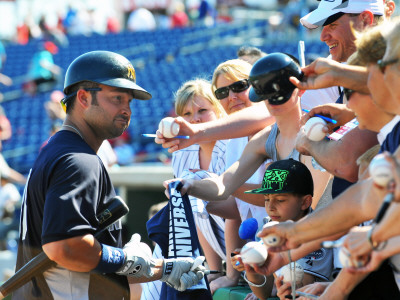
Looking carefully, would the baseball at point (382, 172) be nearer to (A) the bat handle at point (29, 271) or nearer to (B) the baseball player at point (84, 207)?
(B) the baseball player at point (84, 207)

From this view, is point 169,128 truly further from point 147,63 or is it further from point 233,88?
point 147,63

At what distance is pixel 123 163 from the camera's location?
416 inches

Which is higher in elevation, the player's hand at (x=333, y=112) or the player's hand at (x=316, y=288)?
the player's hand at (x=333, y=112)

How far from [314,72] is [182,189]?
1.29 m

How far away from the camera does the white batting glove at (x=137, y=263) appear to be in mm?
3027

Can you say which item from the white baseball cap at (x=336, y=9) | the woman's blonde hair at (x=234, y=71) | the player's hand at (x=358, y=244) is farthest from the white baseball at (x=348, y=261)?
the woman's blonde hair at (x=234, y=71)

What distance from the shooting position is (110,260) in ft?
9.61

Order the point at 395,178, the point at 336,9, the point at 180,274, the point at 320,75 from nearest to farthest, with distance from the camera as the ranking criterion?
1. the point at 395,178
2. the point at 320,75
3. the point at 180,274
4. the point at 336,9

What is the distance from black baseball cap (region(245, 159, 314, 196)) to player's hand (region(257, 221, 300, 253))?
76cm

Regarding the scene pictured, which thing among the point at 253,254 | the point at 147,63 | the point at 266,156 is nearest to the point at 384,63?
the point at 253,254

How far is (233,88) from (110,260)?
5.31ft

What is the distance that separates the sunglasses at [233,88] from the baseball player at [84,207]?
31.4 inches

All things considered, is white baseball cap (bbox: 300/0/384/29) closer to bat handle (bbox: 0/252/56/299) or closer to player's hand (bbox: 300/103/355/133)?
player's hand (bbox: 300/103/355/133)

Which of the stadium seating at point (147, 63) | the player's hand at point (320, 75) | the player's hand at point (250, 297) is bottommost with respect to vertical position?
the stadium seating at point (147, 63)
